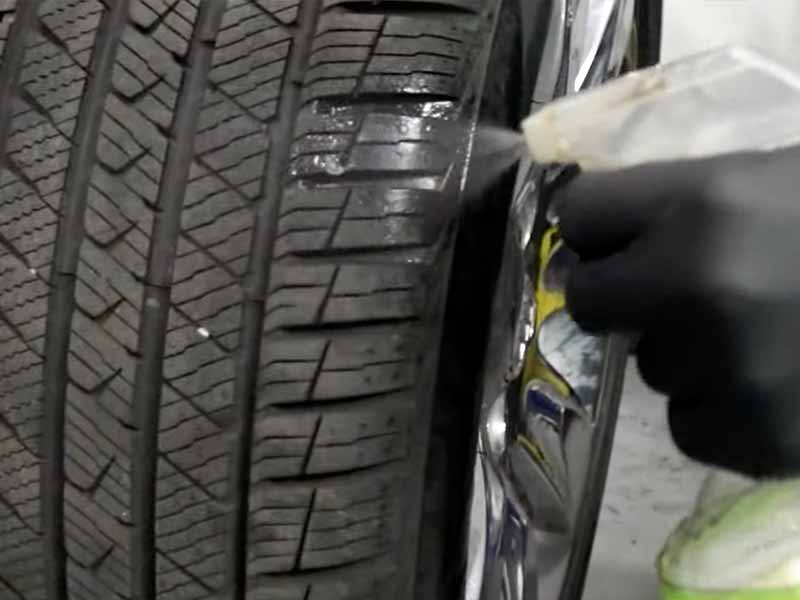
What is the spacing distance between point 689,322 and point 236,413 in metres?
0.21

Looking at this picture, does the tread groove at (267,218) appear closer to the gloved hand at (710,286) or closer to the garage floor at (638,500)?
the gloved hand at (710,286)

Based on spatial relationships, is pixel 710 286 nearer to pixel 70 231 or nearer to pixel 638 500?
pixel 70 231

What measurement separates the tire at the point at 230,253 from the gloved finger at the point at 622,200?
74 mm

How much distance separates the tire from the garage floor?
68cm

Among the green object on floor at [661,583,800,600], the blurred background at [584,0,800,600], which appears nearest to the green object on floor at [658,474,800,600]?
the green object on floor at [661,583,800,600]

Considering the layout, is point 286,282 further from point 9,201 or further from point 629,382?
point 629,382

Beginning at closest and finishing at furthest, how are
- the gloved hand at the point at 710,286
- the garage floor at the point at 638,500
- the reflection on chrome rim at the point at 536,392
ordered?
1. the gloved hand at the point at 710,286
2. the reflection on chrome rim at the point at 536,392
3. the garage floor at the point at 638,500

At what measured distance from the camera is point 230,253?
0.66 meters

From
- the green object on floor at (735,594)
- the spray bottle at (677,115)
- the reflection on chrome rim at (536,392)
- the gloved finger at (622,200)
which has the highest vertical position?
the spray bottle at (677,115)

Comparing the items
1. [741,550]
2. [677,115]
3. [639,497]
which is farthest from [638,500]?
[677,115]

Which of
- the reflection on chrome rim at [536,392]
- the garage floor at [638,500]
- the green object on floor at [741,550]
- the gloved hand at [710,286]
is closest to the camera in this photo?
the gloved hand at [710,286]

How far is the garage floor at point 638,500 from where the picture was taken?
1334 millimetres

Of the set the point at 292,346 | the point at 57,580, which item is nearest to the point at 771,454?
the point at 292,346

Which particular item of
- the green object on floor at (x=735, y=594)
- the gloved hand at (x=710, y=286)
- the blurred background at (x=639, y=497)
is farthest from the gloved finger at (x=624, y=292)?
the blurred background at (x=639, y=497)
